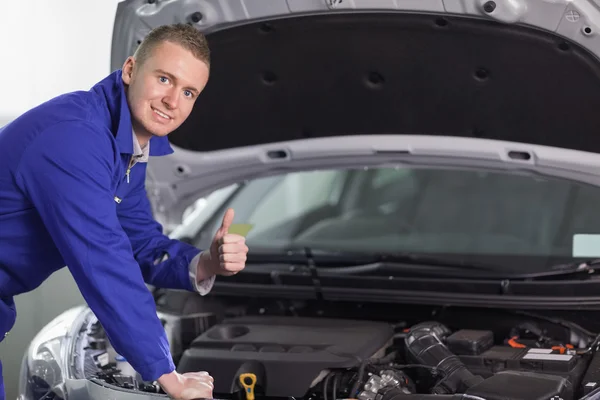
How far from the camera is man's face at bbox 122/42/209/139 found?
2.09 m

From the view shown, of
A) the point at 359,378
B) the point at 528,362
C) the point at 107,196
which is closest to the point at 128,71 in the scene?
the point at 107,196

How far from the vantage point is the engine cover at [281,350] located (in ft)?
7.71

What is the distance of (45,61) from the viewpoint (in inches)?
178

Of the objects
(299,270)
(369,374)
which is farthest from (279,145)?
(369,374)

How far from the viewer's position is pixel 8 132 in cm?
207

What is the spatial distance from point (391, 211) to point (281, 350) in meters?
1.09

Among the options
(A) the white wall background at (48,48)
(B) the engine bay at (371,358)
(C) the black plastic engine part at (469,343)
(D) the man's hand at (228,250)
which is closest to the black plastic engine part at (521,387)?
(B) the engine bay at (371,358)

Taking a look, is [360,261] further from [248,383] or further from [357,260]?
[248,383]

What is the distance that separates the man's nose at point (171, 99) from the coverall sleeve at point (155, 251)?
40cm

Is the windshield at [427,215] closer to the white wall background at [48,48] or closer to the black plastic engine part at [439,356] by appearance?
the black plastic engine part at [439,356]

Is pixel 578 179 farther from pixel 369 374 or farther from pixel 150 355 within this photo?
pixel 150 355

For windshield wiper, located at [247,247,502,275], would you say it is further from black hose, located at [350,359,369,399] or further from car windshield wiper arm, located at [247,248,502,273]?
black hose, located at [350,359,369,399]

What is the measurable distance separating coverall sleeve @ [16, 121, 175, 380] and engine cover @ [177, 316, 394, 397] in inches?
19.0

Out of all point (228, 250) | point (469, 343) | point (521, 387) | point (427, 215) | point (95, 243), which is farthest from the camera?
point (427, 215)
